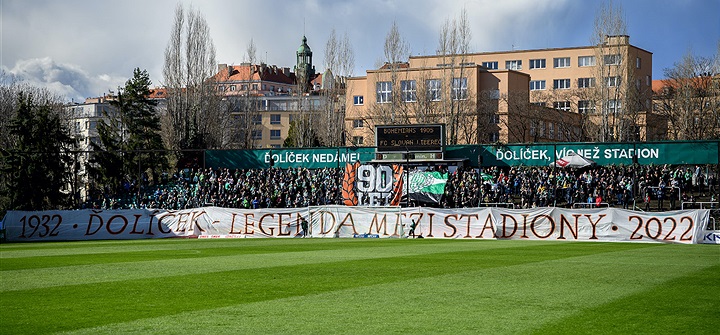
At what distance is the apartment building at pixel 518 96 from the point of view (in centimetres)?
7356

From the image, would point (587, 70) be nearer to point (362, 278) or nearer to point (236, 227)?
point (236, 227)

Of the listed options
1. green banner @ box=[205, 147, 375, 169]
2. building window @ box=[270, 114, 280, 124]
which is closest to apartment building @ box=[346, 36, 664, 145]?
green banner @ box=[205, 147, 375, 169]

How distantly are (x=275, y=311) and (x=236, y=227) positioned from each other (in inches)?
1242

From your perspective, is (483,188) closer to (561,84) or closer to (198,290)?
(198,290)

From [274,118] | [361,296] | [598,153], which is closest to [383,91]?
[598,153]

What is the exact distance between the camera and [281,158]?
53438 millimetres

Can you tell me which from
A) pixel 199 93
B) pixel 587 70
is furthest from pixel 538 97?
pixel 199 93

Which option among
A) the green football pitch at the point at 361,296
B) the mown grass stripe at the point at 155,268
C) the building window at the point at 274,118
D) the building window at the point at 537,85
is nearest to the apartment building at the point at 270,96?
the building window at the point at 274,118

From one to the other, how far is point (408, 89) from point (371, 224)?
42276mm

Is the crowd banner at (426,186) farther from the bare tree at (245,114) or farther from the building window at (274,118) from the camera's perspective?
the building window at (274,118)

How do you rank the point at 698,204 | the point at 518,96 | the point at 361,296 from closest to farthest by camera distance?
1. the point at 361,296
2. the point at 698,204
3. the point at 518,96

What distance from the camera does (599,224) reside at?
37.2 m

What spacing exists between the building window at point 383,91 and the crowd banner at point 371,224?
45.7 m

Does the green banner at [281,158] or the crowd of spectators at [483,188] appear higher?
the green banner at [281,158]
